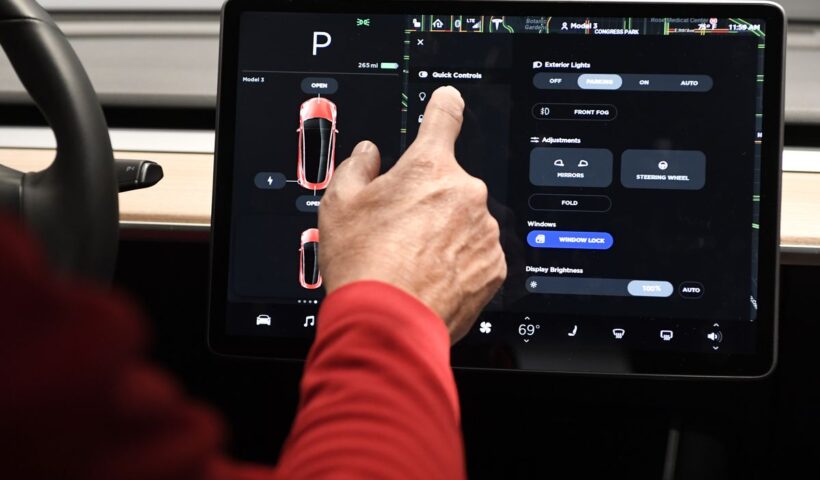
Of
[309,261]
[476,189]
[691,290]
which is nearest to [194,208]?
[309,261]

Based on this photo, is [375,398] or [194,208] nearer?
[375,398]

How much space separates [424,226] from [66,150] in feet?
0.82

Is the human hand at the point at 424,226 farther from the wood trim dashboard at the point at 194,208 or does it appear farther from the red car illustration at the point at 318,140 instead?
the wood trim dashboard at the point at 194,208

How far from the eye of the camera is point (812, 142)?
1.07 meters

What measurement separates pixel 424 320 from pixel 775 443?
707 mm

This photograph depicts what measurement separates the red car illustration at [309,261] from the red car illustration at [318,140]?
0.12 feet

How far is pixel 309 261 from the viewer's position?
2.43ft

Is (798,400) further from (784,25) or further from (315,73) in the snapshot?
(315,73)

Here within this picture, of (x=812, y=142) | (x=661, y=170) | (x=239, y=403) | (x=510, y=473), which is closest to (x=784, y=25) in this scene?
(x=661, y=170)

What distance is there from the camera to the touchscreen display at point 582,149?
712mm

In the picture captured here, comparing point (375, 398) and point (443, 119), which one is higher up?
point (443, 119)

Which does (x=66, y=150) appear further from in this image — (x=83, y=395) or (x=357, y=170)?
(x=83, y=395)

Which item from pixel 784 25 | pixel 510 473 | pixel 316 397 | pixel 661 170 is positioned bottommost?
pixel 510 473

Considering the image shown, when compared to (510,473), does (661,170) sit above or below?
above
